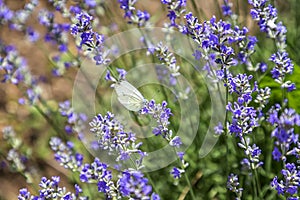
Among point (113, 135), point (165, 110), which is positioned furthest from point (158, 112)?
point (113, 135)

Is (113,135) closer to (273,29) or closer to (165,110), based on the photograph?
(165,110)

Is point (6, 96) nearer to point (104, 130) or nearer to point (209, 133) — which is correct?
point (209, 133)

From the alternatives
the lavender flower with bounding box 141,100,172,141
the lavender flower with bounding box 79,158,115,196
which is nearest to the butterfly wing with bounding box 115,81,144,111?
the lavender flower with bounding box 141,100,172,141

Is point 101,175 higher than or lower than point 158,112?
lower

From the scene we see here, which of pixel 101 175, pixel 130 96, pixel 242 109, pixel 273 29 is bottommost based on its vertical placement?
pixel 101 175

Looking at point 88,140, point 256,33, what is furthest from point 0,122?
point 256,33

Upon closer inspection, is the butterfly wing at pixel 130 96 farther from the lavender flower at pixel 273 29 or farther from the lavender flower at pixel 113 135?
the lavender flower at pixel 273 29

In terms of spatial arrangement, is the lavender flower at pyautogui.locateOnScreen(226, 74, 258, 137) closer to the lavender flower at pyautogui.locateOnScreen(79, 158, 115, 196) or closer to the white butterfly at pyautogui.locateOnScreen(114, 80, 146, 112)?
the white butterfly at pyautogui.locateOnScreen(114, 80, 146, 112)

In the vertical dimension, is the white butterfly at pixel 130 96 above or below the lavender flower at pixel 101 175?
above

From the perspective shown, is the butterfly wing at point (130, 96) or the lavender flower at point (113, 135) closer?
the lavender flower at point (113, 135)

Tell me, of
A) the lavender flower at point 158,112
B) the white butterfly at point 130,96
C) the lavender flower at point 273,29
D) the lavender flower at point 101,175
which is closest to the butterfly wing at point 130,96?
the white butterfly at point 130,96

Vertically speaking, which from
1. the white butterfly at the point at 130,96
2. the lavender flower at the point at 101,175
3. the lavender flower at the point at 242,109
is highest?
the white butterfly at the point at 130,96
